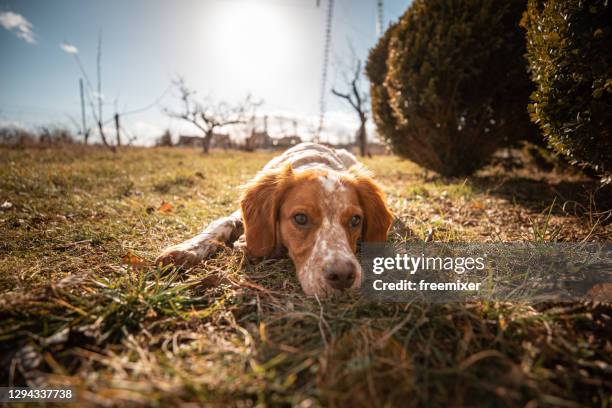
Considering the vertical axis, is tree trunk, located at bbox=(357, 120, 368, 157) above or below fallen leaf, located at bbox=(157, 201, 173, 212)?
above

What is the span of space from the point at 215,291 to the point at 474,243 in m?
2.23

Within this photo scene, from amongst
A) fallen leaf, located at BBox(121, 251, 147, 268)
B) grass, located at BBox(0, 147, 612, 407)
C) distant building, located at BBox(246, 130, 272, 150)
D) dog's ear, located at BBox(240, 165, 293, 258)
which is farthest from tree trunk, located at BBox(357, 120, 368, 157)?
fallen leaf, located at BBox(121, 251, 147, 268)

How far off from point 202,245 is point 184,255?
0.23m

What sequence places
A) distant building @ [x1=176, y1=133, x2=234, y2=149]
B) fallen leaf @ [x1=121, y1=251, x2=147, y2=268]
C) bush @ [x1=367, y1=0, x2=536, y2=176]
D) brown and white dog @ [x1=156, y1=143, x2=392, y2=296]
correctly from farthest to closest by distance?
distant building @ [x1=176, y1=133, x2=234, y2=149]
bush @ [x1=367, y1=0, x2=536, y2=176]
fallen leaf @ [x1=121, y1=251, x2=147, y2=268]
brown and white dog @ [x1=156, y1=143, x2=392, y2=296]

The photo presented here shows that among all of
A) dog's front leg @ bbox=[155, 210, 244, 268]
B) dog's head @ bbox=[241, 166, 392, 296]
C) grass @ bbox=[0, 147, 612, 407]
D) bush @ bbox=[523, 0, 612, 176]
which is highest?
bush @ bbox=[523, 0, 612, 176]

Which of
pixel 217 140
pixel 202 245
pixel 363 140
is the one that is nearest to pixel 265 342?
pixel 202 245

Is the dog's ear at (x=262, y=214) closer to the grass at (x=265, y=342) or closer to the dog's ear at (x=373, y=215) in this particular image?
the grass at (x=265, y=342)

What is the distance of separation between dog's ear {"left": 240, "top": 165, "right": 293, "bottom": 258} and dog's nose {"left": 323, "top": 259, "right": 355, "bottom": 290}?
733 millimetres

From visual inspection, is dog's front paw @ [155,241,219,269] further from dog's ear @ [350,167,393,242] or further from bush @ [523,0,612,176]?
bush @ [523,0,612,176]

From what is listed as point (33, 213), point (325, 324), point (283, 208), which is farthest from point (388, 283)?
point (33, 213)

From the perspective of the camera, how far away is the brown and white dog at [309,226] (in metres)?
1.79

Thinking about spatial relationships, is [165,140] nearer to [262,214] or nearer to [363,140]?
[363,140]

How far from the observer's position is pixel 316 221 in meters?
2.10

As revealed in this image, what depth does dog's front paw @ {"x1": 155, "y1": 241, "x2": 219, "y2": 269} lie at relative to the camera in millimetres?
2070
